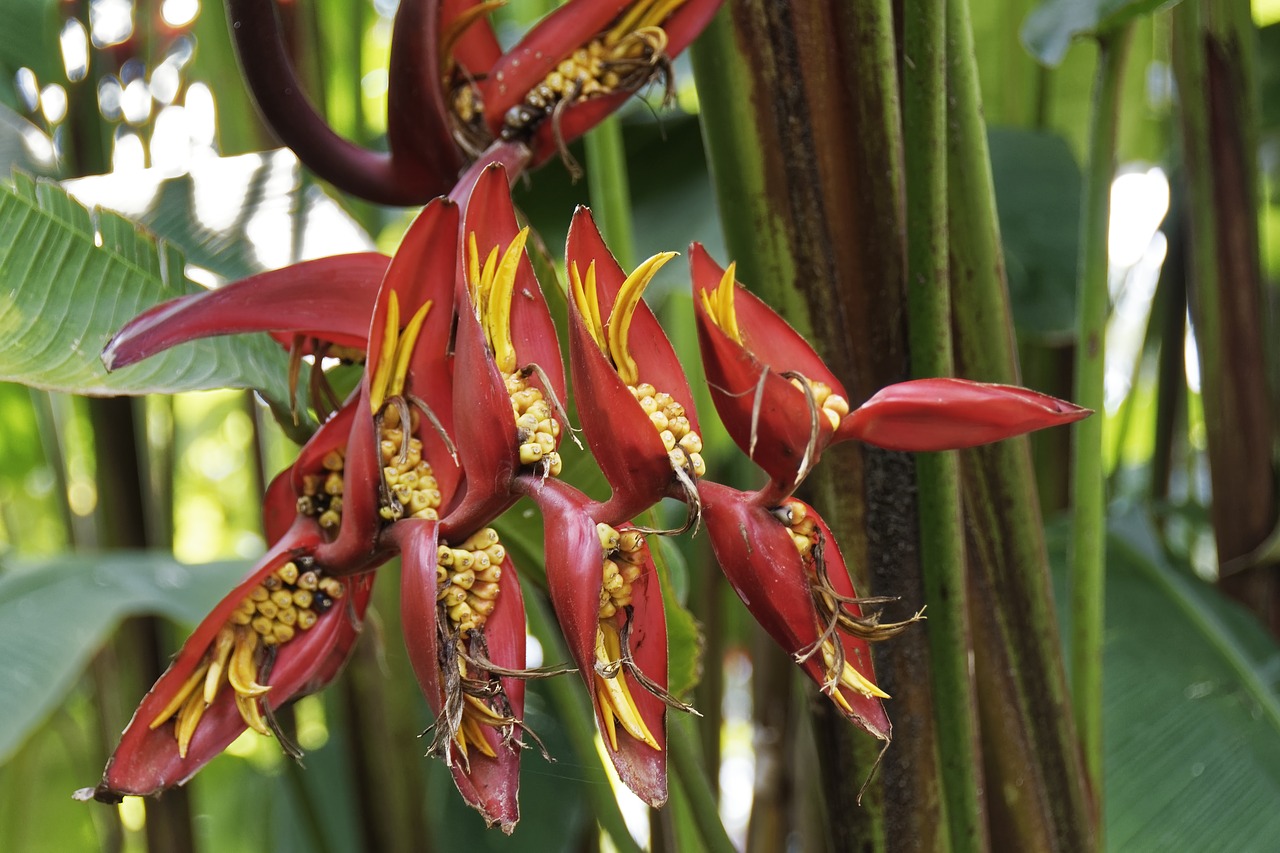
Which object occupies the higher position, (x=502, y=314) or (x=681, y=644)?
(x=502, y=314)

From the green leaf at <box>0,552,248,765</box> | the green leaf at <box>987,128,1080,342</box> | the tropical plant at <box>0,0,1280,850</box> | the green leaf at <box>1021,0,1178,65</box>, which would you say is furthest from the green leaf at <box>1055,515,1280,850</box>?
the green leaf at <box>0,552,248,765</box>

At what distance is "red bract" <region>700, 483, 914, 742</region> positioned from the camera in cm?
18

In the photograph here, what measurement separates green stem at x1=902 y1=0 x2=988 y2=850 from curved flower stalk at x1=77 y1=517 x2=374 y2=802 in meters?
0.15

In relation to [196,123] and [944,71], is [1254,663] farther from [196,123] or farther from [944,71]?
[196,123]

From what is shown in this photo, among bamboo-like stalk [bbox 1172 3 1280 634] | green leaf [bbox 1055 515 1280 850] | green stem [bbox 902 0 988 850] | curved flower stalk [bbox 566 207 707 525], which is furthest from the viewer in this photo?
bamboo-like stalk [bbox 1172 3 1280 634]

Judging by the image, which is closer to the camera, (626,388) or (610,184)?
(626,388)

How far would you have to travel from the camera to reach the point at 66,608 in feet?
1.40

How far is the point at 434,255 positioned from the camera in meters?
0.20

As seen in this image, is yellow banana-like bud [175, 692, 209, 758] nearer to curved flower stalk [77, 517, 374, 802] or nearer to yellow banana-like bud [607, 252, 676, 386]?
curved flower stalk [77, 517, 374, 802]

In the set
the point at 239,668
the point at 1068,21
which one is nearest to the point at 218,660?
the point at 239,668

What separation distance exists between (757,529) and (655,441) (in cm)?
3

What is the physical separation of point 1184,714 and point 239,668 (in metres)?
0.38

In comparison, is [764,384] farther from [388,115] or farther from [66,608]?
[66,608]

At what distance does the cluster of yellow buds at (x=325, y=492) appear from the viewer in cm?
22
